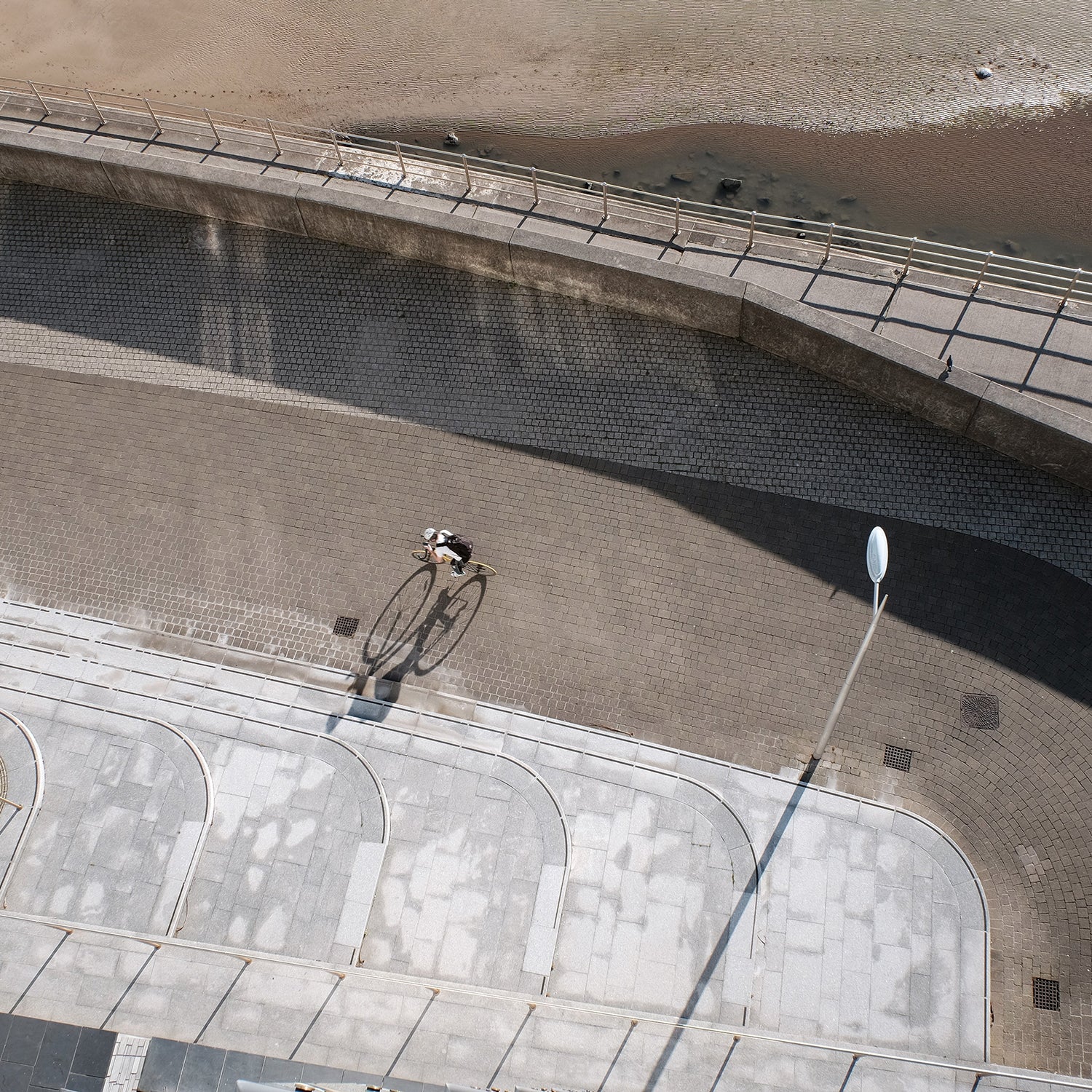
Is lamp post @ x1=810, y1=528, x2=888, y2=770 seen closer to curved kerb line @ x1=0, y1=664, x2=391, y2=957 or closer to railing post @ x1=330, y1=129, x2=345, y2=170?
curved kerb line @ x1=0, y1=664, x2=391, y2=957

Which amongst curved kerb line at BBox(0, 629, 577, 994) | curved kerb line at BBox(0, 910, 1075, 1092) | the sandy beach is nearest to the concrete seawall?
the sandy beach

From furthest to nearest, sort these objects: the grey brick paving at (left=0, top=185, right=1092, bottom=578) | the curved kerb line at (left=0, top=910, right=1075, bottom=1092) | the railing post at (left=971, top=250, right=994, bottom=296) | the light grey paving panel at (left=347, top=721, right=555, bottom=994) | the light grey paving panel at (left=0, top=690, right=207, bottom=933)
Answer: the grey brick paving at (left=0, top=185, right=1092, bottom=578)
the railing post at (left=971, top=250, right=994, bottom=296)
the light grey paving panel at (left=0, top=690, right=207, bottom=933)
the light grey paving panel at (left=347, top=721, right=555, bottom=994)
the curved kerb line at (left=0, top=910, right=1075, bottom=1092)

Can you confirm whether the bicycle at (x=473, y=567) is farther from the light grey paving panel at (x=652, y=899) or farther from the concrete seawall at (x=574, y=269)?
the concrete seawall at (x=574, y=269)

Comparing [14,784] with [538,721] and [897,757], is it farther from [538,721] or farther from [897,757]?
[897,757]

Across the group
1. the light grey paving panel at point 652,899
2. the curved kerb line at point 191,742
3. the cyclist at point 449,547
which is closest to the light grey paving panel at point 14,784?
the curved kerb line at point 191,742

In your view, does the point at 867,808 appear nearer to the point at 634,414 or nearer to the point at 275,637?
the point at 634,414

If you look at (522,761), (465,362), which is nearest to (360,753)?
(522,761)
